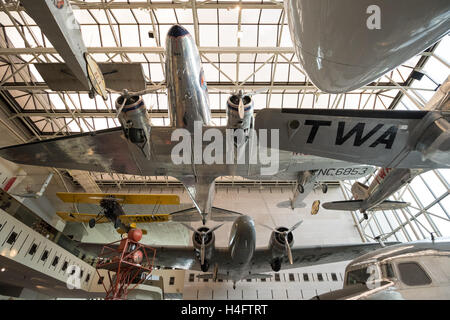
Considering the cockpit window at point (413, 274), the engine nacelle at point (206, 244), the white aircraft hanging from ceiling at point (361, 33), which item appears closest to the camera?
the white aircraft hanging from ceiling at point (361, 33)

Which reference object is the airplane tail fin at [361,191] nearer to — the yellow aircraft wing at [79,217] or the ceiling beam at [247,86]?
the ceiling beam at [247,86]

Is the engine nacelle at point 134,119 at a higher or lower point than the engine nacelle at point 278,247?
higher

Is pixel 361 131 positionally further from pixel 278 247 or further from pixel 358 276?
pixel 278 247

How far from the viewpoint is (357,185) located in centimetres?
1166

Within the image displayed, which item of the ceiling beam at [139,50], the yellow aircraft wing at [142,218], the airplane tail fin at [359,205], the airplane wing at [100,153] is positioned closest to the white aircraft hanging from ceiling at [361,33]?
the airplane wing at [100,153]

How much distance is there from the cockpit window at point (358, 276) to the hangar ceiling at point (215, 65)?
908 cm

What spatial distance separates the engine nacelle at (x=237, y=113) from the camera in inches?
257

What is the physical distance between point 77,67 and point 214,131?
4.31 meters

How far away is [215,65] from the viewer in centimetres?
1329

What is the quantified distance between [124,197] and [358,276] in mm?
13166

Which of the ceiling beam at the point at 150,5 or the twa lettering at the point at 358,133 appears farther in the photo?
the ceiling beam at the point at 150,5

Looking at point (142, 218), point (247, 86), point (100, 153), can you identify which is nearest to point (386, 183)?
point (247, 86)

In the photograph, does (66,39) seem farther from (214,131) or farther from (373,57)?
(373,57)
